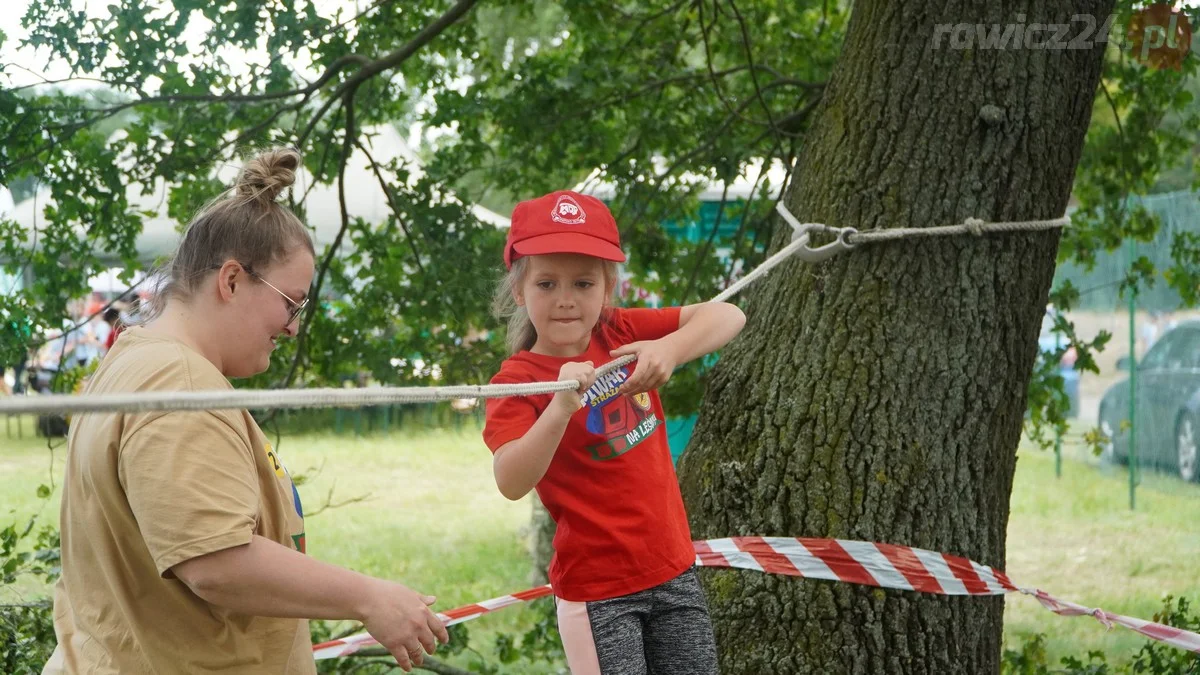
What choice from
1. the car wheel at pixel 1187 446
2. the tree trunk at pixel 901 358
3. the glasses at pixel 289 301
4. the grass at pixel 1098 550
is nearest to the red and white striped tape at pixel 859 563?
the tree trunk at pixel 901 358

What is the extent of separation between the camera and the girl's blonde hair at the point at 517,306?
8.27ft

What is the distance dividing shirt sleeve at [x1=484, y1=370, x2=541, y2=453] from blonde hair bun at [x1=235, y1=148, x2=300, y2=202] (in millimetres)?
642

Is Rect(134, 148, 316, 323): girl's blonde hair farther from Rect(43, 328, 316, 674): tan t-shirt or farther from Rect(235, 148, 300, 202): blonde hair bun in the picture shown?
Rect(43, 328, 316, 674): tan t-shirt

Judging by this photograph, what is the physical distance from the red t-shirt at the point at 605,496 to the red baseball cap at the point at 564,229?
0.25 metres

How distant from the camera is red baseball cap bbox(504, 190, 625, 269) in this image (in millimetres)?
2376

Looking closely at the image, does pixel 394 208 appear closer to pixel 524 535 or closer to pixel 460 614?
pixel 460 614

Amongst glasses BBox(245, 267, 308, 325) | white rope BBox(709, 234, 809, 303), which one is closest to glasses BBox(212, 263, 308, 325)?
glasses BBox(245, 267, 308, 325)

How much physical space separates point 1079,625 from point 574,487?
18.6 ft

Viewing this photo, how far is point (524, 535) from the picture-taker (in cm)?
966

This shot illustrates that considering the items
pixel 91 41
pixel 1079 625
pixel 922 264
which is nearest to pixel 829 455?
pixel 922 264

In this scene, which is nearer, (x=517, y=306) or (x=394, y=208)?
(x=517, y=306)

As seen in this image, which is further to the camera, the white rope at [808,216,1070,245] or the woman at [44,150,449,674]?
the white rope at [808,216,1070,245]

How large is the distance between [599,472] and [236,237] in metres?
0.96

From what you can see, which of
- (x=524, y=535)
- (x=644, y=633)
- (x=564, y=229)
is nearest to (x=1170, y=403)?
(x=524, y=535)
